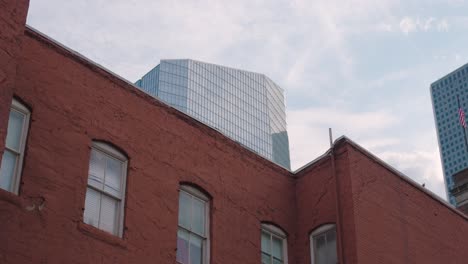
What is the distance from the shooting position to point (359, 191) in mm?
18516

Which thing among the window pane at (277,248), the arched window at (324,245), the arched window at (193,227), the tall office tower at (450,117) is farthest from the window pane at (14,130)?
the tall office tower at (450,117)

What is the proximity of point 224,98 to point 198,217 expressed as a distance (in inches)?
5003

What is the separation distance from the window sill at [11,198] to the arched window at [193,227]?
4344mm

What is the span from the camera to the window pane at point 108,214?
15016 mm

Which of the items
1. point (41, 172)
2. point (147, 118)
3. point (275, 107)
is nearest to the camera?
point (41, 172)

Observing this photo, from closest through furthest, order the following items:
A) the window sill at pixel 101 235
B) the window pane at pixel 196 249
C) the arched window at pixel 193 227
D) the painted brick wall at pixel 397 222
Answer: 1. the window sill at pixel 101 235
2. the arched window at pixel 193 227
3. the window pane at pixel 196 249
4. the painted brick wall at pixel 397 222

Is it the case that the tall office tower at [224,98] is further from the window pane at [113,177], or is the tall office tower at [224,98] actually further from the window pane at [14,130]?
the window pane at [14,130]

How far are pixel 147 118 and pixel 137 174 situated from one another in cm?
165

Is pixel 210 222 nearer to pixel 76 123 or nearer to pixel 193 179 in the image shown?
pixel 193 179

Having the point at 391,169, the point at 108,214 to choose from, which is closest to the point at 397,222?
the point at 391,169

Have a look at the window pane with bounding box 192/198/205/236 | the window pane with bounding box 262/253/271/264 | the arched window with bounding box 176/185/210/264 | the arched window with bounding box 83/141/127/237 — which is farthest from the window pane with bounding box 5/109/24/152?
the window pane with bounding box 262/253/271/264

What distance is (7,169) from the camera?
1362cm

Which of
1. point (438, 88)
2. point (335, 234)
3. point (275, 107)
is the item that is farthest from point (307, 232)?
point (438, 88)

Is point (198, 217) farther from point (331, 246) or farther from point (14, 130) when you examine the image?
point (14, 130)
